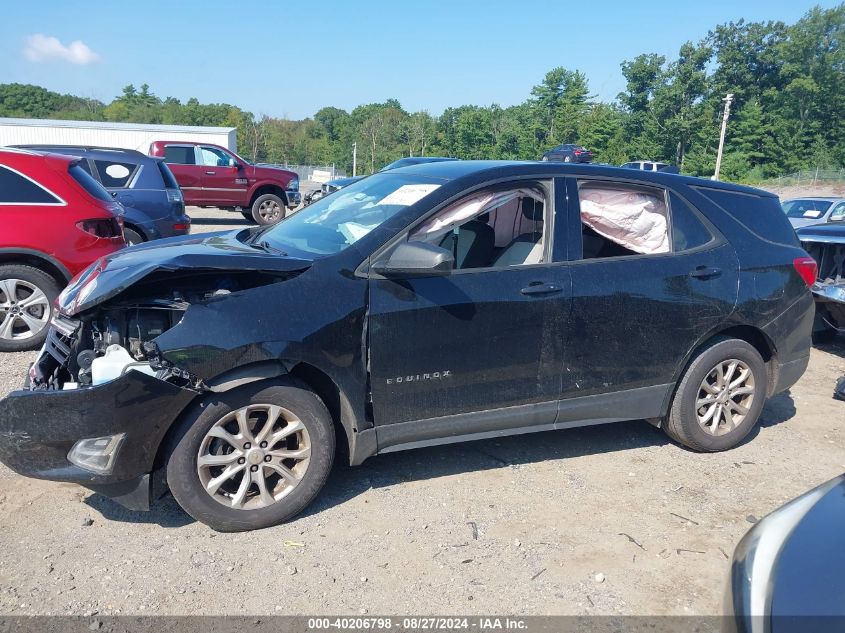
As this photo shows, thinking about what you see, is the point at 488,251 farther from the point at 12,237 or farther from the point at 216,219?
the point at 216,219

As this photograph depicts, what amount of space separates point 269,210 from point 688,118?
5992 cm

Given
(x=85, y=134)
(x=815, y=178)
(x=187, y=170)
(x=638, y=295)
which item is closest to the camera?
(x=638, y=295)

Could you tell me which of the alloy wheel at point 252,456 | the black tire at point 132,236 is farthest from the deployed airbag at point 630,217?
the black tire at point 132,236

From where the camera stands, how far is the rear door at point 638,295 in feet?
13.7

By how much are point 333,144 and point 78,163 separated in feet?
265

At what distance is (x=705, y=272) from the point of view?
4.52 m

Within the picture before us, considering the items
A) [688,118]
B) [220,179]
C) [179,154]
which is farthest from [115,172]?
[688,118]

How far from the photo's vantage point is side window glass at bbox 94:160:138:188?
10352mm

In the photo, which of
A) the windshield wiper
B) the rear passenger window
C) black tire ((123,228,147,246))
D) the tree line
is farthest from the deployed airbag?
the tree line

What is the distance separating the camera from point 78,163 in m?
6.70

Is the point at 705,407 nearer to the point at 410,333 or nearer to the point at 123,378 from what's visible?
the point at 410,333

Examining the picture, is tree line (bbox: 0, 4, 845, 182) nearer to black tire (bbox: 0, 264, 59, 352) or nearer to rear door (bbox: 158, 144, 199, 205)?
rear door (bbox: 158, 144, 199, 205)

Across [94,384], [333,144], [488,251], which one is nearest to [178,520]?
[94,384]

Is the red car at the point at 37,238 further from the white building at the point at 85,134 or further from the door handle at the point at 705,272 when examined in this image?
the white building at the point at 85,134
